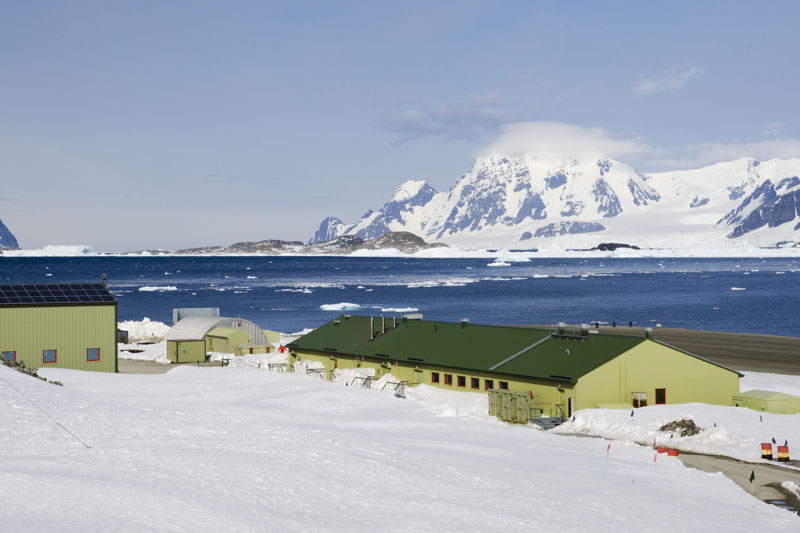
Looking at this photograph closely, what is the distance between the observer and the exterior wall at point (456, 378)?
4449 cm

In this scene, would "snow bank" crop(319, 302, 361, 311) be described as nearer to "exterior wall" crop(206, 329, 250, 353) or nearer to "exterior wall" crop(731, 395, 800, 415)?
"exterior wall" crop(206, 329, 250, 353)

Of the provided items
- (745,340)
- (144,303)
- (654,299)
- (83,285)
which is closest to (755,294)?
(654,299)

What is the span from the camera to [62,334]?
5156 cm

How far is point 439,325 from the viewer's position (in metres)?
57.9

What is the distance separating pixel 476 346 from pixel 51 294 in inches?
1069

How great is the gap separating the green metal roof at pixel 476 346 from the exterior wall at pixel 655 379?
0.67 m

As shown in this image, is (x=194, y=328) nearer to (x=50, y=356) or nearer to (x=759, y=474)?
(x=50, y=356)

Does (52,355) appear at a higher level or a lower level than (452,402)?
higher

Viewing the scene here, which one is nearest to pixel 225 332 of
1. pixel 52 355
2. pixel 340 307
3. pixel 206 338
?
pixel 206 338

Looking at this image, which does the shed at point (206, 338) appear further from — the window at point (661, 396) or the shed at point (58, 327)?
the window at point (661, 396)

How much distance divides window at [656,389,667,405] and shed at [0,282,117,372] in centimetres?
3371

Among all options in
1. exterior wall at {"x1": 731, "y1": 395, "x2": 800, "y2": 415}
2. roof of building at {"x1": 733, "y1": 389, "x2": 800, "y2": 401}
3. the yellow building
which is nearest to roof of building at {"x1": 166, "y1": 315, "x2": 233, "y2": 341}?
the yellow building

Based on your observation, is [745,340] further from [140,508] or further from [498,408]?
[140,508]

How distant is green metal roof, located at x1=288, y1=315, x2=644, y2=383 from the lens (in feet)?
151
